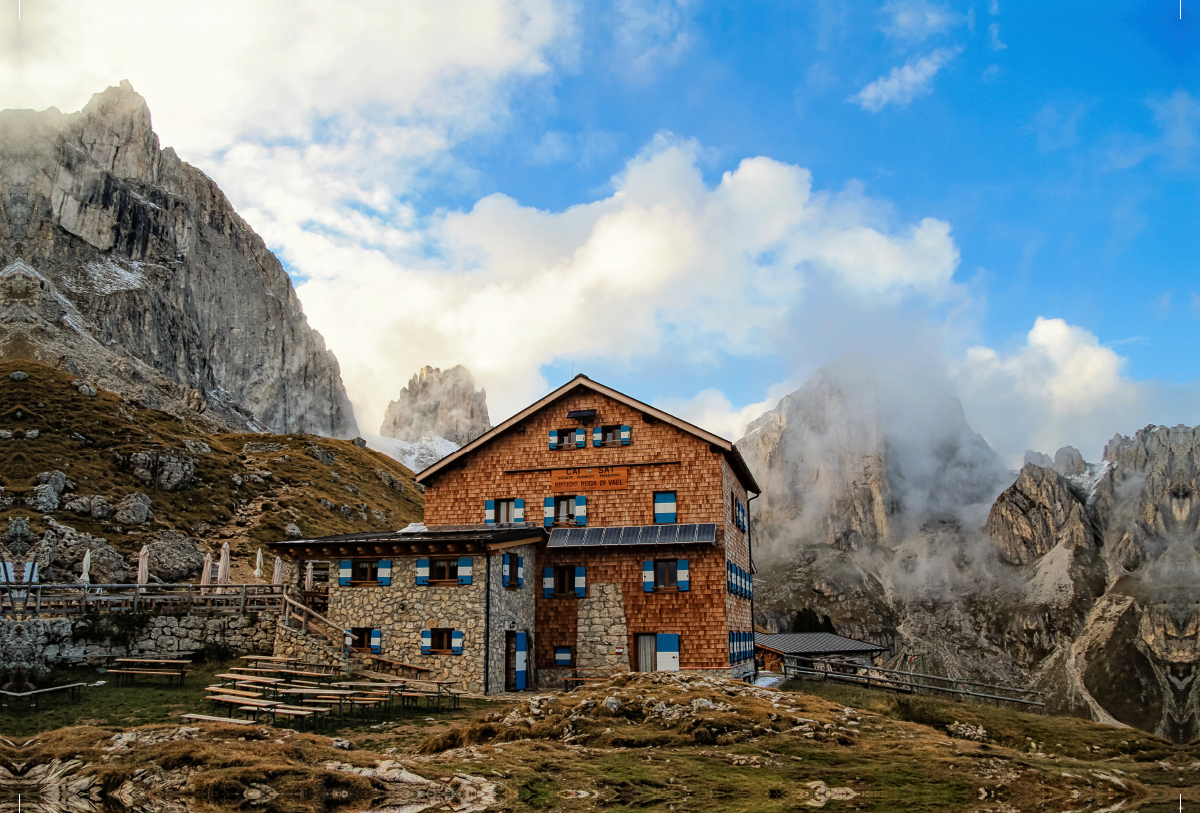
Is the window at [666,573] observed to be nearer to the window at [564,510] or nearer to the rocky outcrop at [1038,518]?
the window at [564,510]

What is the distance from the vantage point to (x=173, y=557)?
1945 inches

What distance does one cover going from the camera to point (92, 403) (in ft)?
213

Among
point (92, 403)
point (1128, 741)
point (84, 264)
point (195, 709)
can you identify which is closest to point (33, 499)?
point (92, 403)

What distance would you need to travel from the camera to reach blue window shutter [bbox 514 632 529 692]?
30281 millimetres

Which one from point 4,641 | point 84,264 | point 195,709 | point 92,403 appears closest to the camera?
point 195,709

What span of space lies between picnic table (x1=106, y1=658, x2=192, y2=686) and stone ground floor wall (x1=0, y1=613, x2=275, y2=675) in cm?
99

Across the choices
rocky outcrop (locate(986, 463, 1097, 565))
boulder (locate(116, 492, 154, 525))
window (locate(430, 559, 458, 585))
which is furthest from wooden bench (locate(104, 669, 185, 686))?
rocky outcrop (locate(986, 463, 1097, 565))

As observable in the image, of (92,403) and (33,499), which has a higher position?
(92,403)

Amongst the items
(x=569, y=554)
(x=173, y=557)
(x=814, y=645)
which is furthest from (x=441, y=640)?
(x=814, y=645)

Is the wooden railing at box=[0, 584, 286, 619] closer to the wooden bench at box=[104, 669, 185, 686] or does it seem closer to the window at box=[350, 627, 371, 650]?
the wooden bench at box=[104, 669, 185, 686]

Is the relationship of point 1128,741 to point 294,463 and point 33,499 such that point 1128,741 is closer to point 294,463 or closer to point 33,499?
point 33,499

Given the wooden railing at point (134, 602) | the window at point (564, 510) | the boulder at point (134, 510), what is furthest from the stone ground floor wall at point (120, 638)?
the boulder at point (134, 510)

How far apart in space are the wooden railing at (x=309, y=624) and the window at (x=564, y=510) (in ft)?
32.1

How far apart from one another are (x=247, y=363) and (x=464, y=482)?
578ft
